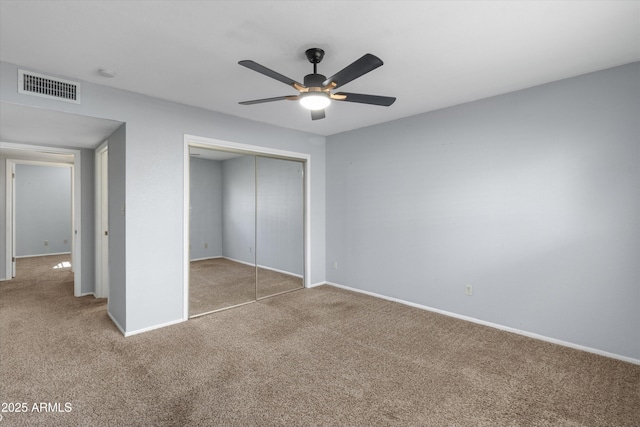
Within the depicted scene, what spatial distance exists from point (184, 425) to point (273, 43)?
2.60 meters

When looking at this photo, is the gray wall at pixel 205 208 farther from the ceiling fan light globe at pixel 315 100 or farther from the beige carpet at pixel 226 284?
the ceiling fan light globe at pixel 315 100

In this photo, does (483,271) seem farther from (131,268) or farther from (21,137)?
(21,137)

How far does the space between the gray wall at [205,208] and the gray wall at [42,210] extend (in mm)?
6089

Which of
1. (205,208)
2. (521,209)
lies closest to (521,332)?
(521,209)

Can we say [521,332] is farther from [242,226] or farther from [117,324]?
[117,324]

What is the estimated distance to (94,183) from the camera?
453 centimetres

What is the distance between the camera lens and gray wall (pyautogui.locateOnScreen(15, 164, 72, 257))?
7426 mm

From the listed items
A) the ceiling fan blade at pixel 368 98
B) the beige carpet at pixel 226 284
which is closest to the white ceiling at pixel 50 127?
the beige carpet at pixel 226 284

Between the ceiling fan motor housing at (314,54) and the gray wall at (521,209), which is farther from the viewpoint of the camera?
the gray wall at (521,209)

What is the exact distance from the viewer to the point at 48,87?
8.78 feet

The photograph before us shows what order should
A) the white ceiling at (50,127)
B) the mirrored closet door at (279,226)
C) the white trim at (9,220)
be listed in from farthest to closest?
the white trim at (9,220) → the mirrored closet door at (279,226) → the white ceiling at (50,127)

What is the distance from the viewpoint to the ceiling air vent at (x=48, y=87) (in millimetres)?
2572

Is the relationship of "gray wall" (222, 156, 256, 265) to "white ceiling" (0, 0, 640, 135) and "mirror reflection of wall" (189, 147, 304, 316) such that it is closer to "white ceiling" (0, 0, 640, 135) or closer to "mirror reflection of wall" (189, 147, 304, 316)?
"mirror reflection of wall" (189, 147, 304, 316)

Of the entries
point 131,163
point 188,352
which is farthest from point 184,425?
point 131,163
